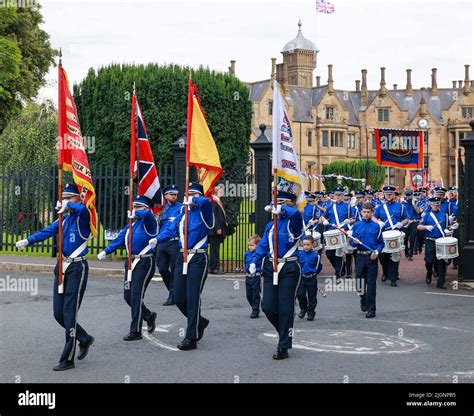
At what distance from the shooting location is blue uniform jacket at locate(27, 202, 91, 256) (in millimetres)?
8750

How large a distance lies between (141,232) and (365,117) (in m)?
79.2

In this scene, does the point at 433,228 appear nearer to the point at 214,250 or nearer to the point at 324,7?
the point at 214,250

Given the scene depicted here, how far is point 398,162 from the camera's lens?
889 inches

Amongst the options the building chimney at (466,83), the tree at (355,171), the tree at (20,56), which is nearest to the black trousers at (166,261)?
the tree at (20,56)

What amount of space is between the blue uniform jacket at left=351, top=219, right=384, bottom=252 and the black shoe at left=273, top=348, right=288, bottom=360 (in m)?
4.00

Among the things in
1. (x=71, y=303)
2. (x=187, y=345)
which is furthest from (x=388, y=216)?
(x=71, y=303)

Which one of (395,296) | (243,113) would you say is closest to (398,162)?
(243,113)

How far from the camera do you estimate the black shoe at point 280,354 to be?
347 inches

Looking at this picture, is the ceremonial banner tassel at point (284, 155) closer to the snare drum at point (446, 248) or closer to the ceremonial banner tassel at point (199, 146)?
the ceremonial banner tassel at point (199, 146)

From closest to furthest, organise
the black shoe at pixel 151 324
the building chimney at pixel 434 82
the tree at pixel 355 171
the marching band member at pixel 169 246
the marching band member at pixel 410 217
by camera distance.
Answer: the black shoe at pixel 151 324 → the marching band member at pixel 169 246 → the marching band member at pixel 410 217 → the tree at pixel 355 171 → the building chimney at pixel 434 82

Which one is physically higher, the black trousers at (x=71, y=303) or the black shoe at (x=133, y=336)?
the black trousers at (x=71, y=303)

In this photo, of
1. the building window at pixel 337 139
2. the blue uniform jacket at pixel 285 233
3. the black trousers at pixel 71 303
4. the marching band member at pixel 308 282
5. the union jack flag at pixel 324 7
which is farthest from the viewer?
the building window at pixel 337 139

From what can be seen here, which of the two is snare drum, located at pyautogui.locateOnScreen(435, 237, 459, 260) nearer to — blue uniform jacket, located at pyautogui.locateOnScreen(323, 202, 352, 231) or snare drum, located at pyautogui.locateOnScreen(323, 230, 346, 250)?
snare drum, located at pyautogui.locateOnScreen(323, 230, 346, 250)

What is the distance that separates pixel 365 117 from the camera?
3433 inches
